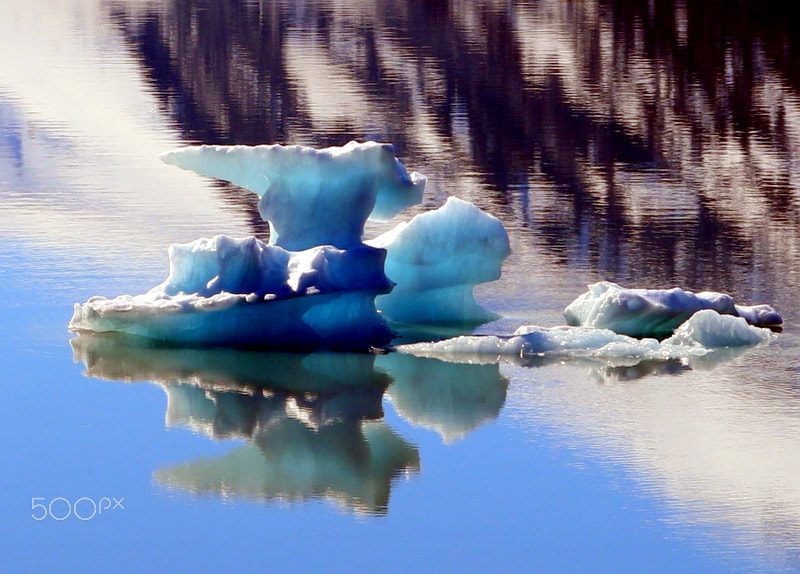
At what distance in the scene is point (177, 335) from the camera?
7.26 m

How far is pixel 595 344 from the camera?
23.5 ft

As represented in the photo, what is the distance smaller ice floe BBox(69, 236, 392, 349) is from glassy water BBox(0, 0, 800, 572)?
15 cm

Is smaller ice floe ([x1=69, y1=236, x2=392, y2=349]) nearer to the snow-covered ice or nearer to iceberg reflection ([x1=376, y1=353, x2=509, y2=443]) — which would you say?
the snow-covered ice

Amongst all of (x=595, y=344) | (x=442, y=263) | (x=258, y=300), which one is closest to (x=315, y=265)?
(x=258, y=300)

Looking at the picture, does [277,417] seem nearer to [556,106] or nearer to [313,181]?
[313,181]

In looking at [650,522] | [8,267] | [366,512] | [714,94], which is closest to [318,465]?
[366,512]

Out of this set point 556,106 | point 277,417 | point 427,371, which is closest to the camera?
point 277,417

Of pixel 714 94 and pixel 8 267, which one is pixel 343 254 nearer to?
pixel 8 267

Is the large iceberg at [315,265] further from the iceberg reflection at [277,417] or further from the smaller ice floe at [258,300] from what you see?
the iceberg reflection at [277,417]

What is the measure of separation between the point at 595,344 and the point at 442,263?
949 mm

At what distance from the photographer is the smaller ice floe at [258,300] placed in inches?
278

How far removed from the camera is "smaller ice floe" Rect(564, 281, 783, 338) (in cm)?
737

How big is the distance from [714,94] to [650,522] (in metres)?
11.6

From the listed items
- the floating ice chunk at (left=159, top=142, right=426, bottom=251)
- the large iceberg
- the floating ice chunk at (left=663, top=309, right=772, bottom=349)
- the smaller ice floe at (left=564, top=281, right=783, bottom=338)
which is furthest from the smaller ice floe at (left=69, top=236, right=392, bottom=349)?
the floating ice chunk at (left=663, top=309, right=772, bottom=349)
